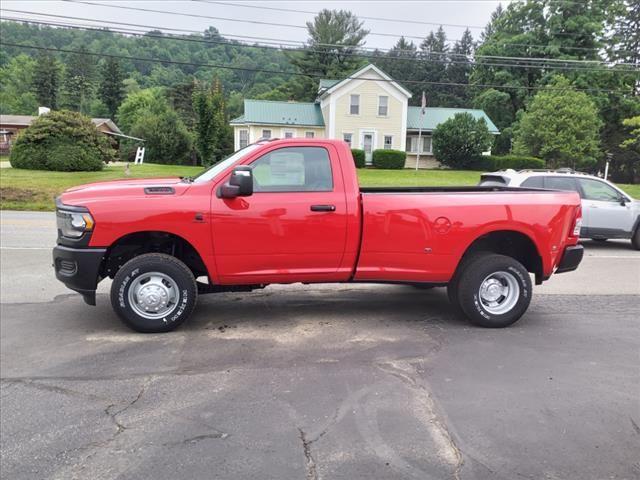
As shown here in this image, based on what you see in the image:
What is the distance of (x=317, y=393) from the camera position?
3990 mm

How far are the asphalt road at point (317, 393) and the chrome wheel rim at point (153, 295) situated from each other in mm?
272

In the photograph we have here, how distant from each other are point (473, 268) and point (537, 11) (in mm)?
57419

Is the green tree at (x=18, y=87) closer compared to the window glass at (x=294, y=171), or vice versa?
the window glass at (x=294, y=171)

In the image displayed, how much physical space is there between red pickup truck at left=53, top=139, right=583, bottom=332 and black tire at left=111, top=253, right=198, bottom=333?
1 centimetres

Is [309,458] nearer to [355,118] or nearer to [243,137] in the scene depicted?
[355,118]

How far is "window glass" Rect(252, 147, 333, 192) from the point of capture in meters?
5.34

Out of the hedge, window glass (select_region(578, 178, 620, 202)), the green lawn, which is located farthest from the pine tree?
window glass (select_region(578, 178, 620, 202))

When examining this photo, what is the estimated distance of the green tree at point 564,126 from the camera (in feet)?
125

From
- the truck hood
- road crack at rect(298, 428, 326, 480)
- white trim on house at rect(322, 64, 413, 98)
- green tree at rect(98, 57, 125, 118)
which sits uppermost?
green tree at rect(98, 57, 125, 118)

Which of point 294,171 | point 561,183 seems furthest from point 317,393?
point 561,183

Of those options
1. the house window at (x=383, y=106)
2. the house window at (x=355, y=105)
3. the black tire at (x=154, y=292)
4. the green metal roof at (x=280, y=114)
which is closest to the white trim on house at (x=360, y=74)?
the house window at (x=383, y=106)

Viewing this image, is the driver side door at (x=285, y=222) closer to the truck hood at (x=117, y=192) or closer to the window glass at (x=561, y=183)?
the truck hood at (x=117, y=192)

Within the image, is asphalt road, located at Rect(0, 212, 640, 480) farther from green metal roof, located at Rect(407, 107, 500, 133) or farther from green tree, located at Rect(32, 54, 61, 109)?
green tree, located at Rect(32, 54, 61, 109)

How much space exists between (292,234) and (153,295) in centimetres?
149
